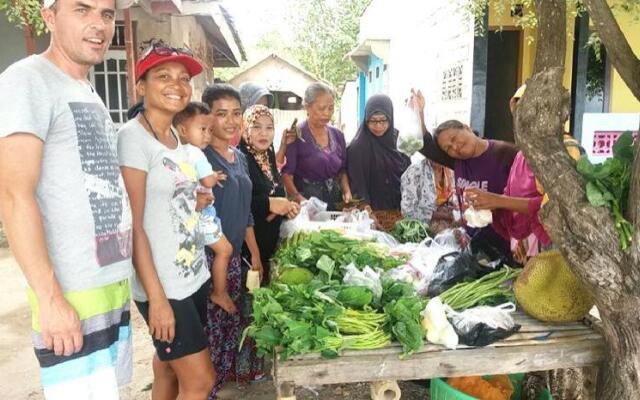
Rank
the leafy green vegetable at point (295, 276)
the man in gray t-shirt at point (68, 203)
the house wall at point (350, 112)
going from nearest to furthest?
the man in gray t-shirt at point (68, 203) < the leafy green vegetable at point (295, 276) < the house wall at point (350, 112)

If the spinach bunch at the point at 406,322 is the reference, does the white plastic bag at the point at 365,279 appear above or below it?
above

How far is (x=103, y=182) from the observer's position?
1714mm

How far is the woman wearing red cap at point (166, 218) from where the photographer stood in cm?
207

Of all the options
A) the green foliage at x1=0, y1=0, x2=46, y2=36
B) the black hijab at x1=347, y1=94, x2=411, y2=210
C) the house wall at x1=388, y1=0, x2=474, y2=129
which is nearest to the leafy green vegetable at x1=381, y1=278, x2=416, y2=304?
the black hijab at x1=347, y1=94, x2=411, y2=210

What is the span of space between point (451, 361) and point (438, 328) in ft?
0.43

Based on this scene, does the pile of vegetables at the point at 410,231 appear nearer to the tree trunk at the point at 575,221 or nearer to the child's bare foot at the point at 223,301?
the child's bare foot at the point at 223,301

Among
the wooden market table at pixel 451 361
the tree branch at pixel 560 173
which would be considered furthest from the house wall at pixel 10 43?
the tree branch at pixel 560 173

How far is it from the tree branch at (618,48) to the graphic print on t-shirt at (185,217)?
1.73m

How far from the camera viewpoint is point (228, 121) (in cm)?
311

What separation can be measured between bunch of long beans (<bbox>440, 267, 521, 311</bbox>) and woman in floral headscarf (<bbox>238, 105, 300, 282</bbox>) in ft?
4.98

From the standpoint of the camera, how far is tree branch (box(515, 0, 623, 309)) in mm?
1925

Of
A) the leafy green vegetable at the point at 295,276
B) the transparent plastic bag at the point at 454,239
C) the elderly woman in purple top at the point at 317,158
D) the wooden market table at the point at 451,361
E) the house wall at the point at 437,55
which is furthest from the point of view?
the house wall at the point at 437,55

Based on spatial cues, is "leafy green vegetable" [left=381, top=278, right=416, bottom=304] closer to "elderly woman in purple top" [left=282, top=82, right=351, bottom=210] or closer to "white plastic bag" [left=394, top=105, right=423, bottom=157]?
"white plastic bag" [left=394, top=105, right=423, bottom=157]

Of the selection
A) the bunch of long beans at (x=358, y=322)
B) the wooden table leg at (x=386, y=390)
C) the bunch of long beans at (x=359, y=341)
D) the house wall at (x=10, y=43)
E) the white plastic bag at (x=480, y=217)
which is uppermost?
the house wall at (x=10, y=43)
